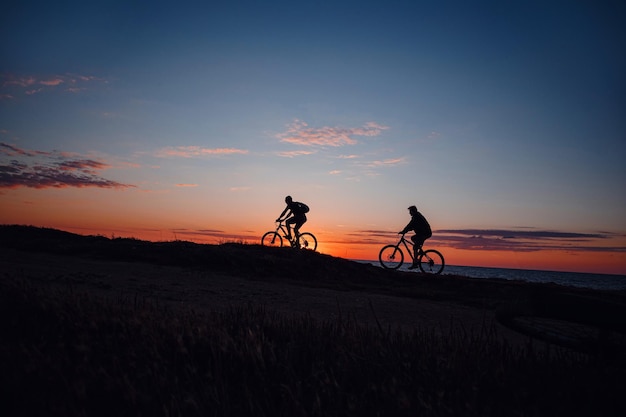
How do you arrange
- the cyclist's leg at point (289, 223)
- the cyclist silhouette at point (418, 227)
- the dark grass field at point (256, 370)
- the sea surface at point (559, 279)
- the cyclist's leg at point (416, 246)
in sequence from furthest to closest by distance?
the sea surface at point (559, 279) → the cyclist's leg at point (289, 223) → the cyclist's leg at point (416, 246) → the cyclist silhouette at point (418, 227) → the dark grass field at point (256, 370)

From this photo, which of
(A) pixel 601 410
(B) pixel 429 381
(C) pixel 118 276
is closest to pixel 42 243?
(C) pixel 118 276

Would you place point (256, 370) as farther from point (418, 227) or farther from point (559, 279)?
point (559, 279)

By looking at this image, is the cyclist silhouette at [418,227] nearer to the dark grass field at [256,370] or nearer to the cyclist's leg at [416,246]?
the cyclist's leg at [416,246]

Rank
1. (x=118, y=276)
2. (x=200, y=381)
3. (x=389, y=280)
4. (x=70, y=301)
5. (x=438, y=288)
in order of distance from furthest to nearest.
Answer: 1. (x=389, y=280)
2. (x=438, y=288)
3. (x=118, y=276)
4. (x=70, y=301)
5. (x=200, y=381)

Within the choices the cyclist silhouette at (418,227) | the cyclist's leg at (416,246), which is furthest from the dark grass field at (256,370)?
the cyclist's leg at (416,246)

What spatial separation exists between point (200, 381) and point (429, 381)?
1.80 metres

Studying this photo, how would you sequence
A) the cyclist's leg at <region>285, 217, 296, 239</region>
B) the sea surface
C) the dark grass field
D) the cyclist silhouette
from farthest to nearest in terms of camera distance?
the sea surface < the cyclist's leg at <region>285, 217, 296, 239</region> < the cyclist silhouette < the dark grass field

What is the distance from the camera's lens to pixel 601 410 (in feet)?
9.31

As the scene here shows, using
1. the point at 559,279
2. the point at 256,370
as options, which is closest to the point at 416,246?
the point at 256,370

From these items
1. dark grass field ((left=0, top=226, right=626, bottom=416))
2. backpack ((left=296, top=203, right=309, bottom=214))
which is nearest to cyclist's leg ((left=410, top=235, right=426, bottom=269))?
backpack ((left=296, top=203, right=309, bottom=214))

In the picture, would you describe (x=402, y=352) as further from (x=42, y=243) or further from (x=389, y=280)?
(x=42, y=243)

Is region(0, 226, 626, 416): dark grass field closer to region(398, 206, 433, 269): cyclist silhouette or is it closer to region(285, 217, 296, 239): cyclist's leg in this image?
region(398, 206, 433, 269): cyclist silhouette

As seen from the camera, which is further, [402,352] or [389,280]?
[389,280]

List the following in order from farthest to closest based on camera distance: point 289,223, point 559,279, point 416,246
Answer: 1. point 559,279
2. point 289,223
3. point 416,246
